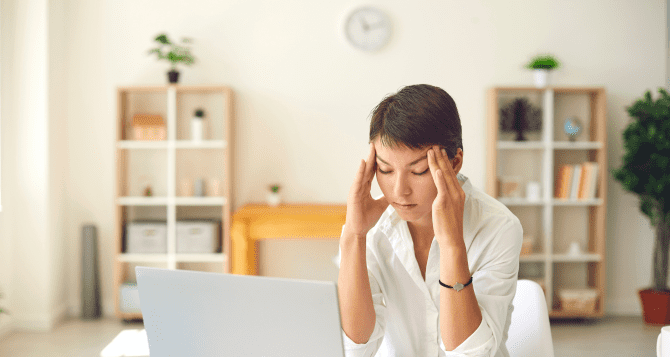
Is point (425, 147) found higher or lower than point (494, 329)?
higher

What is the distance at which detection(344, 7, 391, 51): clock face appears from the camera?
3809 mm

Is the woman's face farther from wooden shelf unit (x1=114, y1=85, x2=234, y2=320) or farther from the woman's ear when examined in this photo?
wooden shelf unit (x1=114, y1=85, x2=234, y2=320)

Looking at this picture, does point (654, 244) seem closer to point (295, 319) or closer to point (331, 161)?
point (331, 161)

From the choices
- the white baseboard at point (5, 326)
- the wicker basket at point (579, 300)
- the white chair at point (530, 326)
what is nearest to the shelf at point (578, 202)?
the wicker basket at point (579, 300)

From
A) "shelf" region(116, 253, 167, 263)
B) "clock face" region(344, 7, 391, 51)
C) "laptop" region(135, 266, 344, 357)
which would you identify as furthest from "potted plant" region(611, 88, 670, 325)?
"laptop" region(135, 266, 344, 357)

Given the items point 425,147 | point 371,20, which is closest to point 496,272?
point 425,147

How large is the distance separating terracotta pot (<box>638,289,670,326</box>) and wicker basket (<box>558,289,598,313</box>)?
36 centimetres

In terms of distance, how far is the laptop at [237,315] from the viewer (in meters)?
0.66

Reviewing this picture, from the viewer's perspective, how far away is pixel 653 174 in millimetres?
3428

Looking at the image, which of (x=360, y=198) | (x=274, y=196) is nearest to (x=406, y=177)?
(x=360, y=198)

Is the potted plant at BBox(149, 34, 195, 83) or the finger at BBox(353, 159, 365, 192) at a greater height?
the potted plant at BBox(149, 34, 195, 83)

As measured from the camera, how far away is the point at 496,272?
3.60 ft

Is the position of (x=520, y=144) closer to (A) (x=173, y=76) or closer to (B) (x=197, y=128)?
(B) (x=197, y=128)

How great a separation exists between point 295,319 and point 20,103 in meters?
3.62
